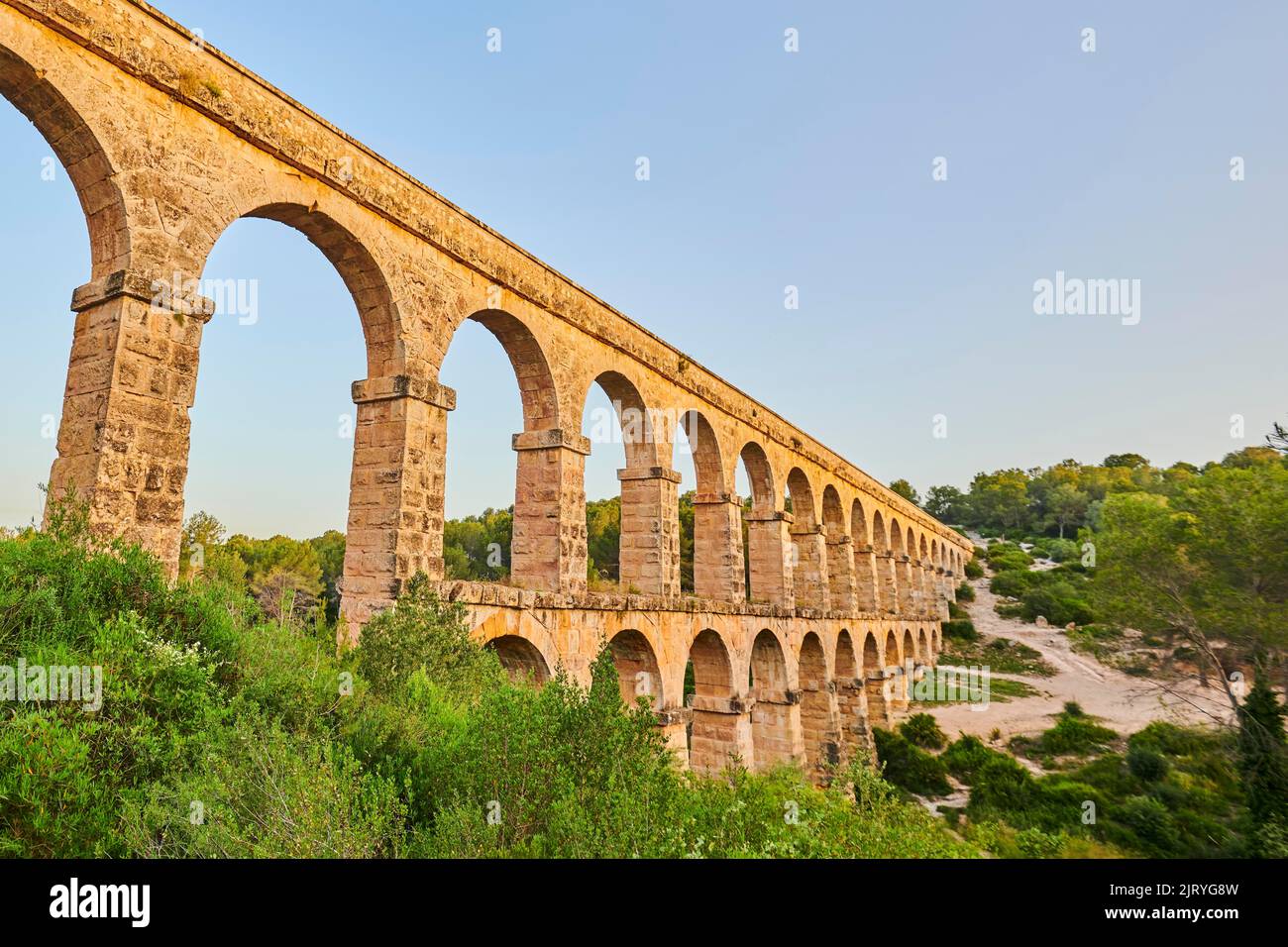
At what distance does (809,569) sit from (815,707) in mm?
4053

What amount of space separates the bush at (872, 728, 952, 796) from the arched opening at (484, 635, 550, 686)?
16.4 metres

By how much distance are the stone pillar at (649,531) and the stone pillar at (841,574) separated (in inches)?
520

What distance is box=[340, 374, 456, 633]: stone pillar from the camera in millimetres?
8148

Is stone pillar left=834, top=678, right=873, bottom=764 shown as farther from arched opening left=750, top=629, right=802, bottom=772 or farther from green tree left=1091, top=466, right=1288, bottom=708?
green tree left=1091, top=466, right=1288, bottom=708

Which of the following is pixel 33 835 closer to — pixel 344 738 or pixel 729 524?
pixel 344 738

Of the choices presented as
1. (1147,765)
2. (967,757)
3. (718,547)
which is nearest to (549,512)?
(718,547)

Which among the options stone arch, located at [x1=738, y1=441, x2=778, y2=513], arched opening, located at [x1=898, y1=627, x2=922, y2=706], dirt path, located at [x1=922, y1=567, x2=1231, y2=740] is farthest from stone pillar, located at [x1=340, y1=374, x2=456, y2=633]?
arched opening, located at [x1=898, y1=627, x2=922, y2=706]

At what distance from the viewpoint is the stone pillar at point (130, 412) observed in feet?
19.5

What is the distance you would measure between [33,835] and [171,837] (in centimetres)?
61

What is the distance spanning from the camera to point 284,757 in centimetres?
409

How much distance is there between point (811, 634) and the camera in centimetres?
2081

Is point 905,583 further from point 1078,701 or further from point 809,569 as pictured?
point 809,569

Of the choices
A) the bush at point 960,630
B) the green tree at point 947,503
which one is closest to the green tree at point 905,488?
the green tree at point 947,503
